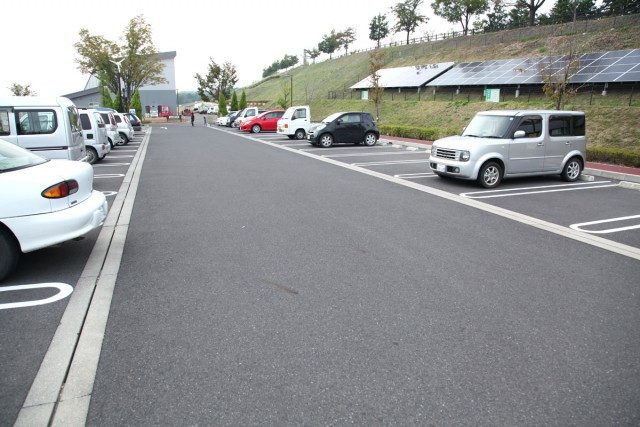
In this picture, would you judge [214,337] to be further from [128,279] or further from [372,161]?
[372,161]

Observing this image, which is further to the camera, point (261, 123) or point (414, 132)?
point (261, 123)

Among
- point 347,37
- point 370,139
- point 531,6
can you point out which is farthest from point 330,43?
point 370,139

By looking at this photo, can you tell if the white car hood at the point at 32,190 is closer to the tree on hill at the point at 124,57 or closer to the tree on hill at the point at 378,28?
the tree on hill at the point at 124,57

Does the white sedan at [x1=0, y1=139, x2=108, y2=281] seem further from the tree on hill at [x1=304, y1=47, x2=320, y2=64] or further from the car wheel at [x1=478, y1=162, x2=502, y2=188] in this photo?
the tree on hill at [x1=304, y1=47, x2=320, y2=64]

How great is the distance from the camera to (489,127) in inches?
412

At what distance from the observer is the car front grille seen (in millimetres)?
10134

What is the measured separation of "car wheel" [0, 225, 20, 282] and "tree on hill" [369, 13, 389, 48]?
95.7m

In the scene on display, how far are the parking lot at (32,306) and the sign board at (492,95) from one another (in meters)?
27.7

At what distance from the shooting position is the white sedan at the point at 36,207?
14.0 feet

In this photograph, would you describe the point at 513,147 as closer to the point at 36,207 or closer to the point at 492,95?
the point at 36,207

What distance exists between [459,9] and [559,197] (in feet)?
228

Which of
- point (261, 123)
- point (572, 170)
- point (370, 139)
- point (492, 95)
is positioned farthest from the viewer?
point (261, 123)

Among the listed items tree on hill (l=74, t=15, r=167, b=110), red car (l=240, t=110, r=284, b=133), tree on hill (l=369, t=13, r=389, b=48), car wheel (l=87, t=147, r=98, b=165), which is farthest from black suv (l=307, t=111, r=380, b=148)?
tree on hill (l=369, t=13, r=389, b=48)

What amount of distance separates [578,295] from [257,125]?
29.0m
